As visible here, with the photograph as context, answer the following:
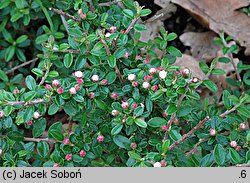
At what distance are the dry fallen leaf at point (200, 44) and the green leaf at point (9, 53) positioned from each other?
3.77 ft

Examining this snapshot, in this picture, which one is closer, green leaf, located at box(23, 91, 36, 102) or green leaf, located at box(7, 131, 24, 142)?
green leaf, located at box(23, 91, 36, 102)

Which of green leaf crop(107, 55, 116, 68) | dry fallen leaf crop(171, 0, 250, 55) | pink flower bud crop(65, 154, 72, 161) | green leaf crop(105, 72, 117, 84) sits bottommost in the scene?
pink flower bud crop(65, 154, 72, 161)

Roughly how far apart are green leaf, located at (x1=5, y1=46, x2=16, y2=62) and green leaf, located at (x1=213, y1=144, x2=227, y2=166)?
146cm

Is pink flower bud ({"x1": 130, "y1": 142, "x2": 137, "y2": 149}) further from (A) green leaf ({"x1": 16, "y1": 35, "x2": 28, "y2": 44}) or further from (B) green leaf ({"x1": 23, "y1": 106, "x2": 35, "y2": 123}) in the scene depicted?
(A) green leaf ({"x1": 16, "y1": 35, "x2": 28, "y2": 44})

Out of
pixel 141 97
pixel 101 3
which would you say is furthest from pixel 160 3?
pixel 141 97

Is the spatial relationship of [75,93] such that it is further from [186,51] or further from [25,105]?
[186,51]

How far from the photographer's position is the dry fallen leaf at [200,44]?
327cm

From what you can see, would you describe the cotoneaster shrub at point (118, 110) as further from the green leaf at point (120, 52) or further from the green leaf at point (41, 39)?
the green leaf at point (41, 39)

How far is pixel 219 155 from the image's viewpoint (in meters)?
1.92

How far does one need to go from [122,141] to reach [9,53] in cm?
113

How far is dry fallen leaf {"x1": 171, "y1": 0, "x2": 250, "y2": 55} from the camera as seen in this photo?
324cm

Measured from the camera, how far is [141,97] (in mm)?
2117

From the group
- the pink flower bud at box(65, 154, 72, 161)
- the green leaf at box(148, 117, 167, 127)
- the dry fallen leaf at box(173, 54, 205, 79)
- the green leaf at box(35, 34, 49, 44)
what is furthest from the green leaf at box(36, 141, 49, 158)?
the dry fallen leaf at box(173, 54, 205, 79)

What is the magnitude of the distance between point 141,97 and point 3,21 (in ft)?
3.94
